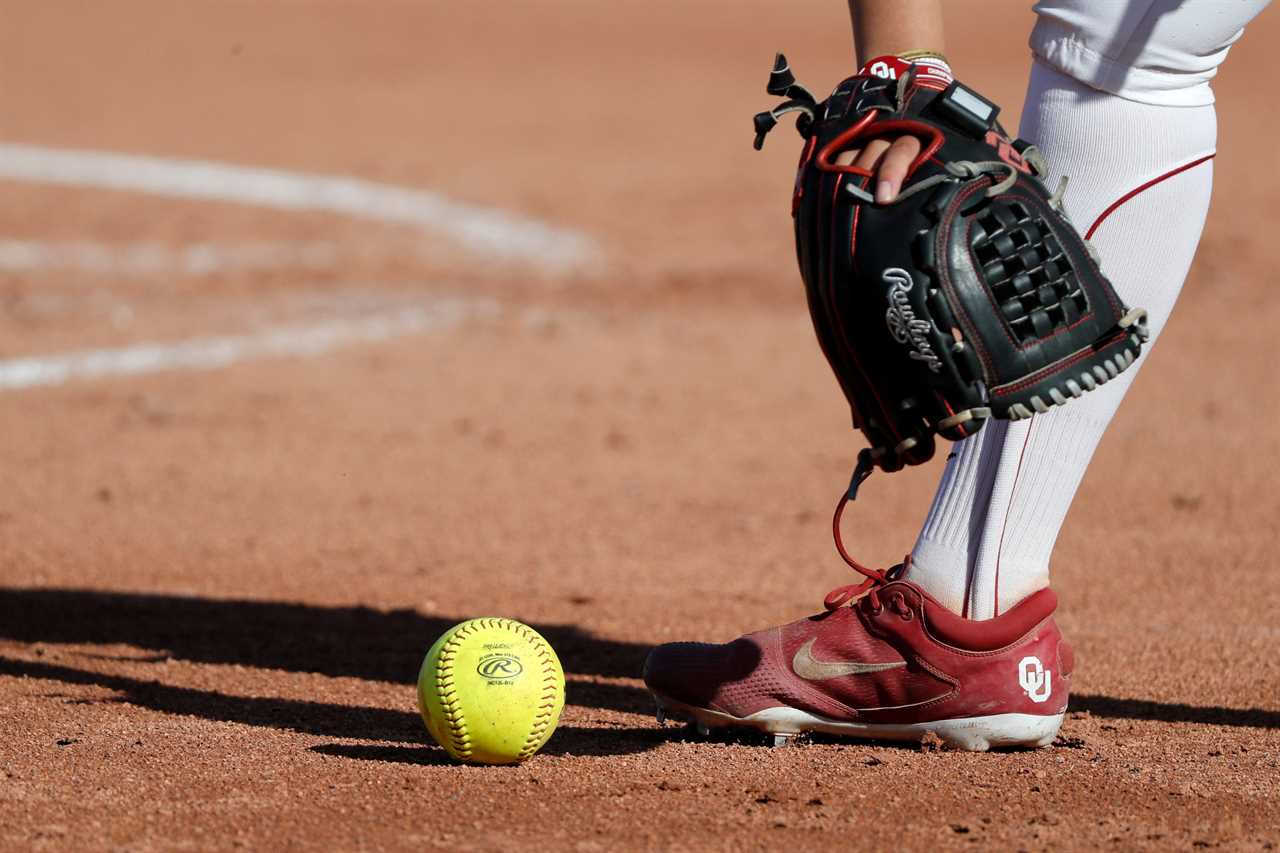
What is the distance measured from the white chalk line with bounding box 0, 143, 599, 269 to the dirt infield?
7cm

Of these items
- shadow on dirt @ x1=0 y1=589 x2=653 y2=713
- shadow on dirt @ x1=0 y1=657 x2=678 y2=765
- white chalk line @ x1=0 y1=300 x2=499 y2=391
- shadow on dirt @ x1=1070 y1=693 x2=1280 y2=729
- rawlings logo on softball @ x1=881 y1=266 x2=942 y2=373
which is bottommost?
shadow on dirt @ x1=0 y1=589 x2=653 y2=713

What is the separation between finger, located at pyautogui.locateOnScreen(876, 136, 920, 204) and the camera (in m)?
2.38

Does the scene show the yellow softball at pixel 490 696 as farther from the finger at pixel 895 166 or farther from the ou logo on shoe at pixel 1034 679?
the finger at pixel 895 166

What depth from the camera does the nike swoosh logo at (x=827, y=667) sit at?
108 inches

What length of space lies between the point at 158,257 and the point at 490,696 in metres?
7.55

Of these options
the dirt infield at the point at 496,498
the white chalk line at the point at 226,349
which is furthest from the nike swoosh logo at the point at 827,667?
the white chalk line at the point at 226,349

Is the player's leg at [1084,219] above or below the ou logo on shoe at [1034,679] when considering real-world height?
above

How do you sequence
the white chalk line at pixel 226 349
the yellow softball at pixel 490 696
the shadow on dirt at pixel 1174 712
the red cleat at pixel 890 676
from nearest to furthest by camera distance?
the yellow softball at pixel 490 696, the red cleat at pixel 890 676, the shadow on dirt at pixel 1174 712, the white chalk line at pixel 226 349

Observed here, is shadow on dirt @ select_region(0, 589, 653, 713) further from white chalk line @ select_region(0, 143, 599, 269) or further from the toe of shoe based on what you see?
white chalk line @ select_region(0, 143, 599, 269)

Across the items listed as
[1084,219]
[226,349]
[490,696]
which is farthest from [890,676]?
[226,349]

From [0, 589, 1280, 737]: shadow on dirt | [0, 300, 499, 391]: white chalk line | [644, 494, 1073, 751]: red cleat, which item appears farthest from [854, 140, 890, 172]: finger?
[0, 300, 499, 391]: white chalk line

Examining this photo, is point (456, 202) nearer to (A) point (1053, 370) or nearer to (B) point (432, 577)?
(B) point (432, 577)

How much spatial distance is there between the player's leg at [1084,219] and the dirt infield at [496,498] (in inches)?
13.5

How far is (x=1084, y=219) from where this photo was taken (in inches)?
107
